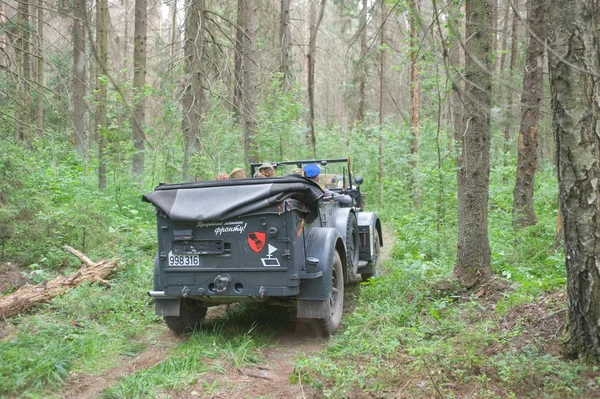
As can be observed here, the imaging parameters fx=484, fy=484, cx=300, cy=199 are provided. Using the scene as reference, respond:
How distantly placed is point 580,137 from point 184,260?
3.74 metres

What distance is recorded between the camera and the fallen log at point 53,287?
577cm

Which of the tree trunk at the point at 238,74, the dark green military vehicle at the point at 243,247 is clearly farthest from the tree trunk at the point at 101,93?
the dark green military vehicle at the point at 243,247

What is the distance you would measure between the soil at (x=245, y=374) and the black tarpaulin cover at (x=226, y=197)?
1456 millimetres

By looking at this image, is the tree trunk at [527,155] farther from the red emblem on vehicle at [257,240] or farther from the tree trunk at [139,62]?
the tree trunk at [139,62]

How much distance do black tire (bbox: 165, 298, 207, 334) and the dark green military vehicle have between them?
0.06ft

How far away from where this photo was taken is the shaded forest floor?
360 cm

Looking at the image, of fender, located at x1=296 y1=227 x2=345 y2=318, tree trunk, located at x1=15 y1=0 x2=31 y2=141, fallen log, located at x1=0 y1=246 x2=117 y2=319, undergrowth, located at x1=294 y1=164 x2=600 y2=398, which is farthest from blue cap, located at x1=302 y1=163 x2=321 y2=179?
tree trunk, located at x1=15 y1=0 x2=31 y2=141

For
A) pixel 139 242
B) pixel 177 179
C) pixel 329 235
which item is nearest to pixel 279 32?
pixel 177 179

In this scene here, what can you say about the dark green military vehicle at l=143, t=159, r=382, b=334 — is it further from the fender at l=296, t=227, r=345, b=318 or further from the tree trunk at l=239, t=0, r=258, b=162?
the tree trunk at l=239, t=0, r=258, b=162

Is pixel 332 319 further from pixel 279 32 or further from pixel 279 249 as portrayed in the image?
pixel 279 32

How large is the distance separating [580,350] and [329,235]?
2.77m

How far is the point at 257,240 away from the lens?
4.88 m

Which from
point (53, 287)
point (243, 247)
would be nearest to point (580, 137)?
point (243, 247)

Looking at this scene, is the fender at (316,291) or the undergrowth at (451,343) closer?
the undergrowth at (451,343)
